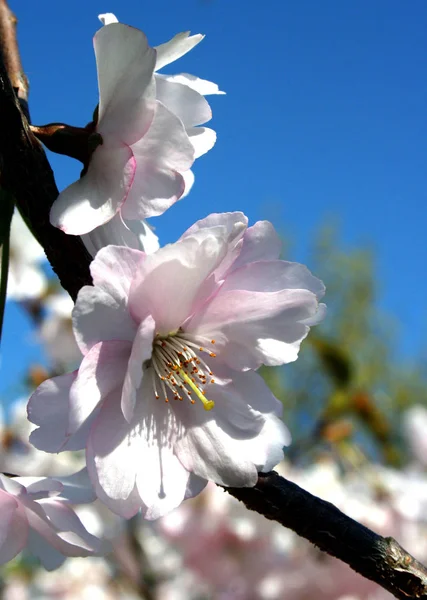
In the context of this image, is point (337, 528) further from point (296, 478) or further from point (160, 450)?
point (296, 478)

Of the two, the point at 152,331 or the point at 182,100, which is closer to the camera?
the point at 152,331

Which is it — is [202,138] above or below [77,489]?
above

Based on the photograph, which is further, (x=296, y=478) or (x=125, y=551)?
(x=125, y=551)

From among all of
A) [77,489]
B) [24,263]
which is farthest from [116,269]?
[24,263]

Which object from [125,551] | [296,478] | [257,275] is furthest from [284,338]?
[125,551]

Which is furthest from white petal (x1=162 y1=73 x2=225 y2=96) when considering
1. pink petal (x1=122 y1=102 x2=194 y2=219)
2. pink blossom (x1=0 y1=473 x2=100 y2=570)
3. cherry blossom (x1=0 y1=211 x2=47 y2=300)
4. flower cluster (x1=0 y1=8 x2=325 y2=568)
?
cherry blossom (x1=0 y1=211 x2=47 y2=300)

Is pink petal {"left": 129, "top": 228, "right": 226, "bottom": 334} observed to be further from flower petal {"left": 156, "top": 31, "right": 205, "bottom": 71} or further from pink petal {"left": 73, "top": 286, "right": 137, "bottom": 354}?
flower petal {"left": 156, "top": 31, "right": 205, "bottom": 71}

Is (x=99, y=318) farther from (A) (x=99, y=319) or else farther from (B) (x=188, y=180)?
(B) (x=188, y=180)
